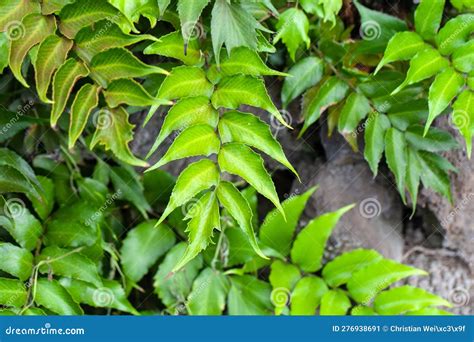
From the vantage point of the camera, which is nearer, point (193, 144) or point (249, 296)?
point (193, 144)

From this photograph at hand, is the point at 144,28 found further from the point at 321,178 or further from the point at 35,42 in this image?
the point at 321,178

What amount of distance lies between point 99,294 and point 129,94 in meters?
0.47

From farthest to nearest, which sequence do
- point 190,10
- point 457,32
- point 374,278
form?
1. point 374,278
2. point 457,32
3. point 190,10

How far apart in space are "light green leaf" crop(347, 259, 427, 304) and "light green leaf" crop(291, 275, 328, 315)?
0.24 ft

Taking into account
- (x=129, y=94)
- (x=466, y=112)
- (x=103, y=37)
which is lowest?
(x=466, y=112)

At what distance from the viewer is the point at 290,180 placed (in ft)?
5.69

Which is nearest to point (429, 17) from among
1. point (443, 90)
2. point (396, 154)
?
point (443, 90)

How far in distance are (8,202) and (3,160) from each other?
190 mm

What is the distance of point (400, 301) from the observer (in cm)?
146

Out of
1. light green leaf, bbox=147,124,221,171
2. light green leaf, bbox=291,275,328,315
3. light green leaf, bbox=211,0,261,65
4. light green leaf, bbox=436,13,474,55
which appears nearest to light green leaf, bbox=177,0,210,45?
light green leaf, bbox=211,0,261,65

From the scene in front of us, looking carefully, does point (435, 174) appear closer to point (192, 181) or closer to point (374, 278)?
point (374, 278)

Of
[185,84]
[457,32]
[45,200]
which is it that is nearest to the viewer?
[185,84]

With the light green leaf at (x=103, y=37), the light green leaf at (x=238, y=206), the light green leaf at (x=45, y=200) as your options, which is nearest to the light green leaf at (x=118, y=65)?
the light green leaf at (x=103, y=37)

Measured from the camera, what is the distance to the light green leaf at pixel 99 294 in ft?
4.27
